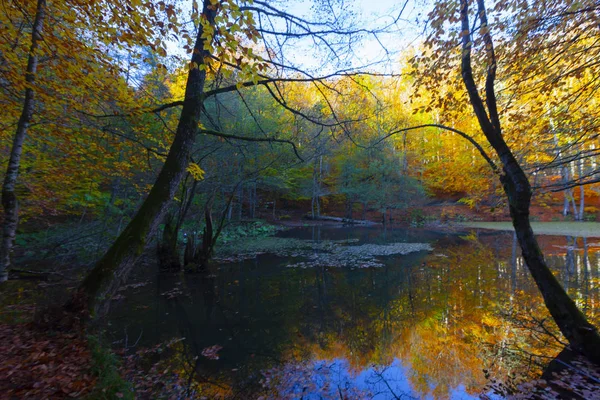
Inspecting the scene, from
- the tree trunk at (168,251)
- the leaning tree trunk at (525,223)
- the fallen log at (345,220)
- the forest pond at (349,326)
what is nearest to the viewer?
the leaning tree trunk at (525,223)

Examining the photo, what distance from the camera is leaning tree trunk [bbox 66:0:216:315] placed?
3.56 meters

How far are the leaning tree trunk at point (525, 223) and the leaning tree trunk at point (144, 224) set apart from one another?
3.59 m

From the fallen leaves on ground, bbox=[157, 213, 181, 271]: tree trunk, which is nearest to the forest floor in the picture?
the fallen leaves on ground

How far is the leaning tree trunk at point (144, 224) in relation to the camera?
356 centimetres

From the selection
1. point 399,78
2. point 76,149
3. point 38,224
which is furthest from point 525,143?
point 38,224

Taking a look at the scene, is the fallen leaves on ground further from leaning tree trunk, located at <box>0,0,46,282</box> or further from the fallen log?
the fallen log

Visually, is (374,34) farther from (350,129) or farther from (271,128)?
(271,128)

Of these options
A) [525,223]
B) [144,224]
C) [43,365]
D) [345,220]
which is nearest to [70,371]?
[43,365]

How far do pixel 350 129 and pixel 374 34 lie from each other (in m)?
1.63

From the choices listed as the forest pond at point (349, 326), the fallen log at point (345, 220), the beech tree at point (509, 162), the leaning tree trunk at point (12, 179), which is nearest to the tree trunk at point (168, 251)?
the forest pond at point (349, 326)

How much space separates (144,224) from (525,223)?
17.0 feet

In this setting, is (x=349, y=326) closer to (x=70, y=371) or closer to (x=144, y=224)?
(x=144, y=224)

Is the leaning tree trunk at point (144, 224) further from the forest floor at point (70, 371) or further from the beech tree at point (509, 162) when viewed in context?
the beech tree at point (509, 162)

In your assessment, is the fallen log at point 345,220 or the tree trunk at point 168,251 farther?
the fallen log at point 345,220
